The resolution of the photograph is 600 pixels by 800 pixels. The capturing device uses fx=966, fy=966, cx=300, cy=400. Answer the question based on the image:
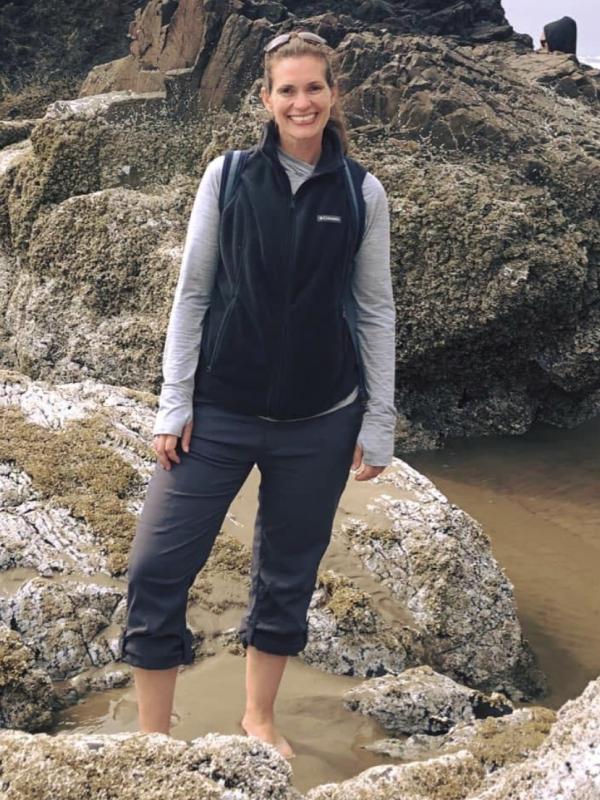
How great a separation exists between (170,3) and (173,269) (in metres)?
4.82

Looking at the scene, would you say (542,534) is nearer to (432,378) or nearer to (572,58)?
(432,378)

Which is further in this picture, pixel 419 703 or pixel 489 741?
pixel 419 703

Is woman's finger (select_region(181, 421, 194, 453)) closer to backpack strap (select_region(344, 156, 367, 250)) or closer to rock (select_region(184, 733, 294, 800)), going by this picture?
backpack strap (select_region(344, 156, 367, 250))

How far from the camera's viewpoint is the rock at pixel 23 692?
421cm

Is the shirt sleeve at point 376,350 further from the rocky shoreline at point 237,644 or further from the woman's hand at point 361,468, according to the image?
the rocky shoreline at point 237,644

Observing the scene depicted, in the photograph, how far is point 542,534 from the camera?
8.15 m

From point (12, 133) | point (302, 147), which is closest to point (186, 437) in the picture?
point (302, 147)

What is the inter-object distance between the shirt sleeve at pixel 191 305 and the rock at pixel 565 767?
1.70 meters

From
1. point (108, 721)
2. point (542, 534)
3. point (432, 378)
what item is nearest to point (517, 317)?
point (432, 378)

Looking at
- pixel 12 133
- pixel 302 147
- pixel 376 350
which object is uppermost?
pixel 302 147

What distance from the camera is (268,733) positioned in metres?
3.98

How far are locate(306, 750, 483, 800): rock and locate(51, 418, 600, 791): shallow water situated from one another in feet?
2.55

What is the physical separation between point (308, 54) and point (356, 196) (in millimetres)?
540

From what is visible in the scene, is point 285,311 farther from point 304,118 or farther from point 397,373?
point 397,373
